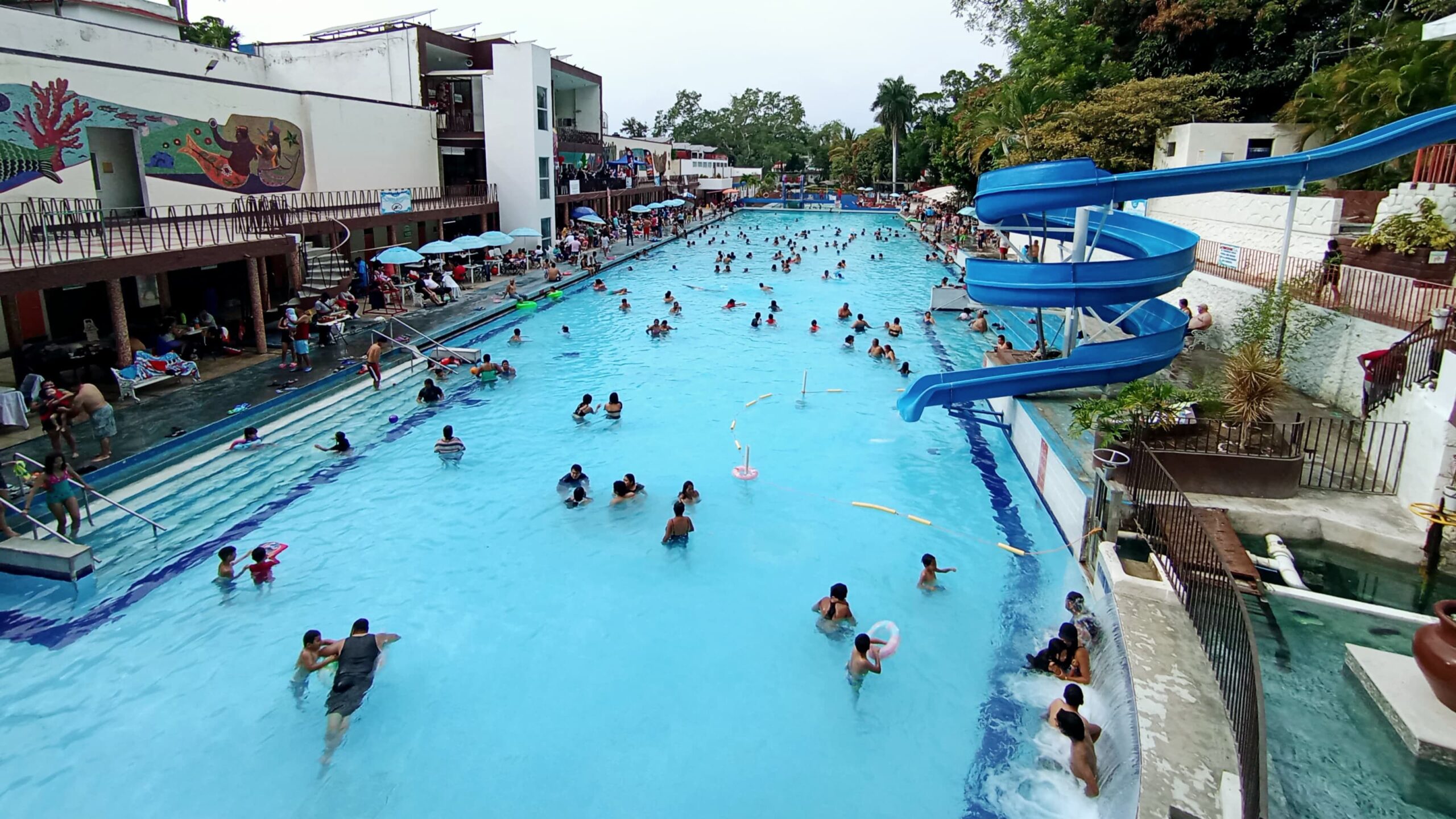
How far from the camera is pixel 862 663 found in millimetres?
7910

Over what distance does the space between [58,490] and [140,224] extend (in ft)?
33.1

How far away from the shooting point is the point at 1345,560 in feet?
28.8

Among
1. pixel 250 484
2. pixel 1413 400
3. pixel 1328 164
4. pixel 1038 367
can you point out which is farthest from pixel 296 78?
pixel 1413 400

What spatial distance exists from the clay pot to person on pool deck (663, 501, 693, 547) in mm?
7453

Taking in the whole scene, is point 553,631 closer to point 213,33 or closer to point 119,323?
point 119,323

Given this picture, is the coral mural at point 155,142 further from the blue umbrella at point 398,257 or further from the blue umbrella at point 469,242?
the blue umbrella at point 469,242

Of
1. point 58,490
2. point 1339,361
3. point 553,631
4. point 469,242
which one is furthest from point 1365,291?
point 469,242

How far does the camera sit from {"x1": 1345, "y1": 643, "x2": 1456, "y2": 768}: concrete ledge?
5785 mm

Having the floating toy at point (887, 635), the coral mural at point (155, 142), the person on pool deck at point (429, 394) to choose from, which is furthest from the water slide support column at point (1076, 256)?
the coral mural at point (155, 142)

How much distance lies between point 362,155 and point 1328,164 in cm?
2643

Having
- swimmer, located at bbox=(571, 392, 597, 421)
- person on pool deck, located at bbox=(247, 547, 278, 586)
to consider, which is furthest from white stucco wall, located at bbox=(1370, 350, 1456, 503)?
person on pool deck, located at bbox=(247, 547, 278, 586)

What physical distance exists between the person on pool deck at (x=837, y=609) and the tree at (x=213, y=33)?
47907 millimetres

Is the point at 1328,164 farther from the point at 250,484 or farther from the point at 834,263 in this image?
the point at 834,263

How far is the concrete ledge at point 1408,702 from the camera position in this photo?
5.79 meters
